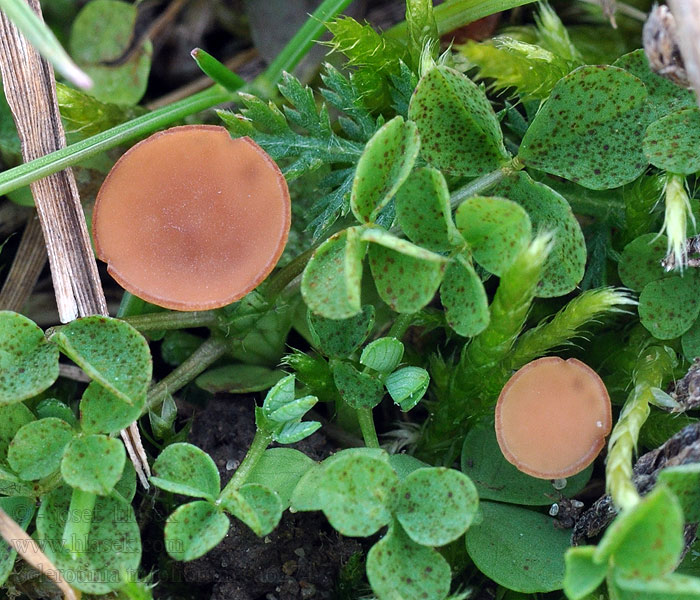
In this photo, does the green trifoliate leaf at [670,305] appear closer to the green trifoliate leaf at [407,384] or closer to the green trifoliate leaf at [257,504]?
the green trifoliate leaf at [407,384]

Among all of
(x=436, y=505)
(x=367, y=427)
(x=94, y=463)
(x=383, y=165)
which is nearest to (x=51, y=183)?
(x=94, y=463)

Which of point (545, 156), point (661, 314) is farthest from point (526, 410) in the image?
point (545, 156)

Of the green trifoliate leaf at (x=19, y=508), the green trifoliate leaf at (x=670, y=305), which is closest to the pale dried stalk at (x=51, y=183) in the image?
the green trifoliate leaf at (x=19, y=508)

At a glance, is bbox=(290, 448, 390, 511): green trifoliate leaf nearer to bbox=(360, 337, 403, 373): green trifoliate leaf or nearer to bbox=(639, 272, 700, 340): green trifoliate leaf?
bbox=(360, 337, 403, 373): green trifoliate leaf

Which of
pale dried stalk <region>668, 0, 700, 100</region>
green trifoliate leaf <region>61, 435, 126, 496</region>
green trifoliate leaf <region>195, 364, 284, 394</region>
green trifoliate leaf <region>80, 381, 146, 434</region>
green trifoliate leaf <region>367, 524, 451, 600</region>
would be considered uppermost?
pale dried stalk <region>668, 0, 700, 100</region>

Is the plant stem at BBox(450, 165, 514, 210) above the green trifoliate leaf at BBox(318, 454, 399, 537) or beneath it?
above

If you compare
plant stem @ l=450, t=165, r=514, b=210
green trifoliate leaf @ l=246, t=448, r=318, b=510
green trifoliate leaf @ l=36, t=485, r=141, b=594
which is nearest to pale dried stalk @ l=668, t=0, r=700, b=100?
plant stem @ l=450, t=165, r=514, b=210
